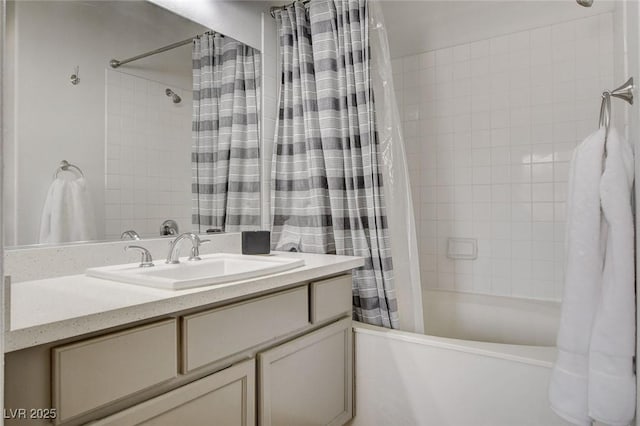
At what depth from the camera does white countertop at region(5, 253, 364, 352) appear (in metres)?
0.77

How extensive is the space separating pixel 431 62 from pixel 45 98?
7.44ft

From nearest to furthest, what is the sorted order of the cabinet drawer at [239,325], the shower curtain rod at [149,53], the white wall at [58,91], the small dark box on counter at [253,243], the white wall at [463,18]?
1. the cabinet drawer at [239,325]
2. the white wall at [58,91]
3. the shower curtain rod at [149,53]
4. the small dark box on counter at [253,243]
5. the white wall at [463,18]

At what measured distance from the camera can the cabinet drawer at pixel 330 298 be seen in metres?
1.50

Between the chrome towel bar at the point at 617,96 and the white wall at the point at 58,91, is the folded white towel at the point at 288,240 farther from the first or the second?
the chrome towel bar at the point at 617,96

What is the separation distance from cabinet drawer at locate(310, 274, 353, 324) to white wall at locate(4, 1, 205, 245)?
83 cm

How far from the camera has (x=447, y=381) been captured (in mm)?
1544

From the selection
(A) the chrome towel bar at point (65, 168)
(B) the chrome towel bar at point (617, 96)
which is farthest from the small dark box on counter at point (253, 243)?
(B) the chrome towel bar at point (617, 96)

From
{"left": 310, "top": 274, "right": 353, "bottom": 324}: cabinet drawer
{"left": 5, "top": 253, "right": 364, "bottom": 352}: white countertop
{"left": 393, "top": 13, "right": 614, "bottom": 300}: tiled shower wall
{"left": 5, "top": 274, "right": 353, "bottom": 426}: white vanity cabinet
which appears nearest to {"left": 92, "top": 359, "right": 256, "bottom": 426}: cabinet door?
{"left": 5, "top": 274, "right": 353, "bottom": 426}: white vanity cabinet

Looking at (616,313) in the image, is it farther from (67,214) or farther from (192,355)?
(67,214)

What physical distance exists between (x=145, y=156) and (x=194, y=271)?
51cm

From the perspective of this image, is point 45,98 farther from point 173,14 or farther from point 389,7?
point 389,7

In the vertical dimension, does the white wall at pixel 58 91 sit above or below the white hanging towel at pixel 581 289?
above

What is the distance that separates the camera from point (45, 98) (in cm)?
126

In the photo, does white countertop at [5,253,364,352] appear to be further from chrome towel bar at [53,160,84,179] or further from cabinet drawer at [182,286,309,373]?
chrome towel bar at [53,160,84,179]
